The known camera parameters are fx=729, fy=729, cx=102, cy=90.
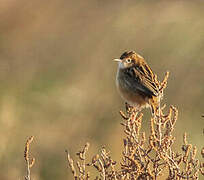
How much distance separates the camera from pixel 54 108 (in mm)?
12500

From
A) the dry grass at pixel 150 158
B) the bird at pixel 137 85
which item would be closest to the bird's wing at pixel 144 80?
the bird at pixel 137 85

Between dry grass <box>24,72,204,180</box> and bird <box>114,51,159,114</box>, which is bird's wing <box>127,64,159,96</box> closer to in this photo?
bird <box>114,51,159,114</box>

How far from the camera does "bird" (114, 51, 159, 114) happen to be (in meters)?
5.94

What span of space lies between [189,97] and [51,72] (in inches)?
143

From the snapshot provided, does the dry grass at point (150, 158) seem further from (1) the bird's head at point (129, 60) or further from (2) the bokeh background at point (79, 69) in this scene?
(2) the bokeh background at point (79, 69)

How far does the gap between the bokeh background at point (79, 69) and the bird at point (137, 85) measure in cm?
323

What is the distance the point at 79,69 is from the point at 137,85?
9.39m

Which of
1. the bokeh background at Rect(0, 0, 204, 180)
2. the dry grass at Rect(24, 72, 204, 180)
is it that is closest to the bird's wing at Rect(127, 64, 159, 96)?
the dry grass at Rect(24, 72, 204, 180)

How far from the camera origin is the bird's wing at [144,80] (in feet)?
19.4

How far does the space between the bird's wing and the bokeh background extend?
335 centimetres

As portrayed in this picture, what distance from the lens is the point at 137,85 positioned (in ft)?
20.1

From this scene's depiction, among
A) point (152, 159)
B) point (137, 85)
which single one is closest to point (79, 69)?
point (137, 85)

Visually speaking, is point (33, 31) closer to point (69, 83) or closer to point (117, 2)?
point (117, 2)

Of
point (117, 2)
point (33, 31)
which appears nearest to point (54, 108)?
point (33, 31)
